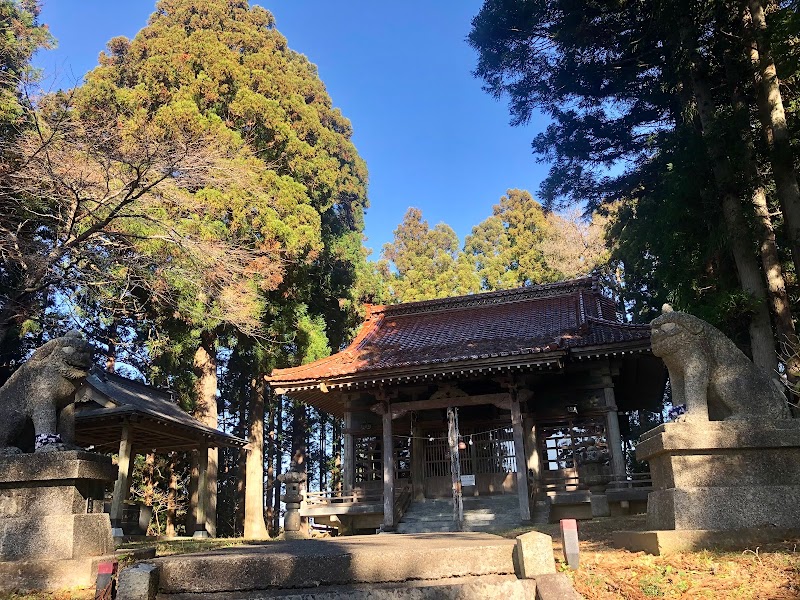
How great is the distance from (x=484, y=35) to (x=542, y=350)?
7.94 metres

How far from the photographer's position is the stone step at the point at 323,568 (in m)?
3.53

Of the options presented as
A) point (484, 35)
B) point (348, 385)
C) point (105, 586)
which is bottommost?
point (105, 586)

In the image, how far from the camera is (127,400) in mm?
14055

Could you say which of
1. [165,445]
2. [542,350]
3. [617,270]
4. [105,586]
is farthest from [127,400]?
[617,270]

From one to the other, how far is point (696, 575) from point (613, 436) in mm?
8504

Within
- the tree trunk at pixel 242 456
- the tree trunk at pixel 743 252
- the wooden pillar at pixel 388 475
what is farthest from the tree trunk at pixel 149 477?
the tree trunk at pixel 743 252

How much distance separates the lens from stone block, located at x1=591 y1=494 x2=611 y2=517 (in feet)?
35.6

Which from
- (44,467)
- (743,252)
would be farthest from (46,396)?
(743,252)

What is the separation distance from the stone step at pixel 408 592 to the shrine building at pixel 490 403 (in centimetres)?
806

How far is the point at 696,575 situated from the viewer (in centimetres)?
404

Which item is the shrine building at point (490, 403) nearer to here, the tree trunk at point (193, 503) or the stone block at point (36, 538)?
the tree trunk at point (193, 503)

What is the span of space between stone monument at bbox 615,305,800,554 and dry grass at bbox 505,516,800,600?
0.22m

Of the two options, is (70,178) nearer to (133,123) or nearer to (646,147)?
(133,123)

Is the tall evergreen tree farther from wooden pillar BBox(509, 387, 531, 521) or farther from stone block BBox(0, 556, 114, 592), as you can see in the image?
stone block BBox(0, 556, 114, 592)
